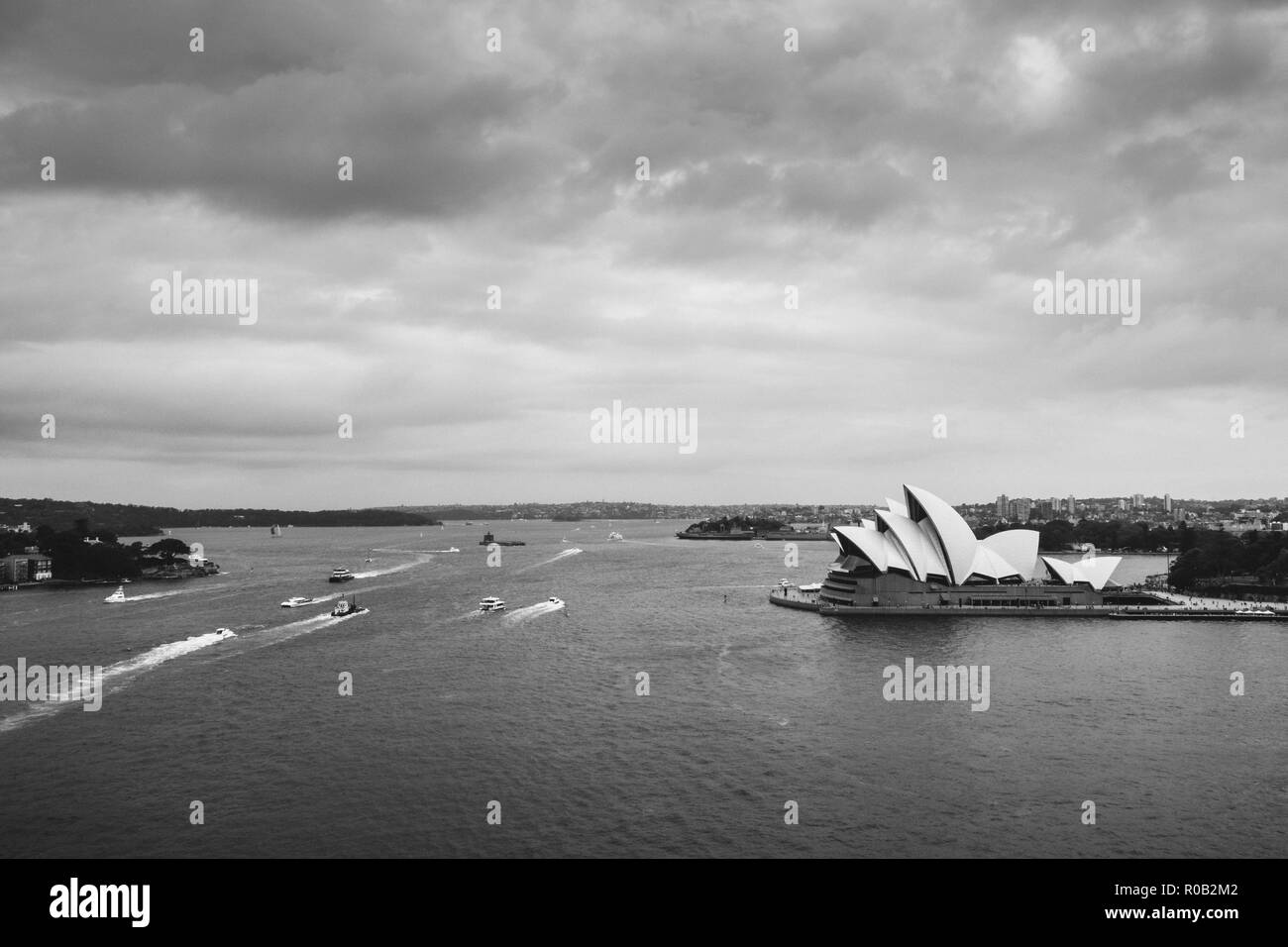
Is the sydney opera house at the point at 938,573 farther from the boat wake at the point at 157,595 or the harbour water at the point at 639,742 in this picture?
the boat wake at the point at 157,595

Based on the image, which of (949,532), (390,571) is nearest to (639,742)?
(949,532)

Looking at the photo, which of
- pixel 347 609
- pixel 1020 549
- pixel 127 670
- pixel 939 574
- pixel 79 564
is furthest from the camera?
pixel 79 564

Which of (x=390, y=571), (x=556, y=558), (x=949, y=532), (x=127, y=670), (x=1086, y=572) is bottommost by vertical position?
(x=556, y=558)

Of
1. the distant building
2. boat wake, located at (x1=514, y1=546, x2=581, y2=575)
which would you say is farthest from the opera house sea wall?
the distant building

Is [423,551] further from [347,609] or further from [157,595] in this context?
[347,609]

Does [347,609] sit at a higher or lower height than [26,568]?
lower

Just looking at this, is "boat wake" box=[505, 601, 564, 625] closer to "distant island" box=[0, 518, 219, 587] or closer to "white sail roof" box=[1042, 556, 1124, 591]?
"white sail roof" box=[1042, 556, 1124, 591]
